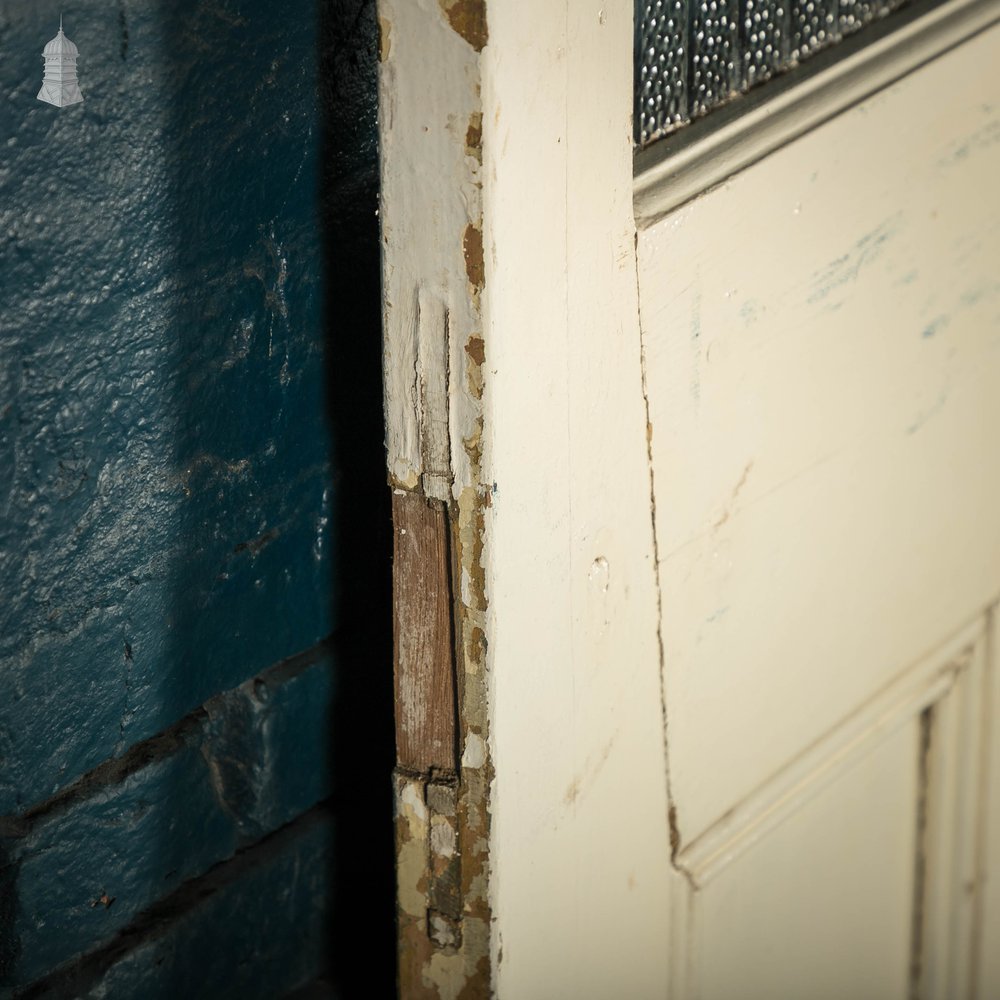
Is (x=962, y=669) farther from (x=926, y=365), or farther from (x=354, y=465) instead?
(x=354, y=465)

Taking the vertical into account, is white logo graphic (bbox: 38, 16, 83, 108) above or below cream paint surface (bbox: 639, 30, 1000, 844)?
above

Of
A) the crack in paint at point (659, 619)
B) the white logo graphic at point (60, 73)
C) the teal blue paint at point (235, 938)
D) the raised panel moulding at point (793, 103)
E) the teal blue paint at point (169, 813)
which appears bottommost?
the teal blue paint at point (235, 938)

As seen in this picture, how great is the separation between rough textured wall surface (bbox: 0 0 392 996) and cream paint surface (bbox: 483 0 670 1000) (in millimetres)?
410

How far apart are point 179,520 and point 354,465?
23cm

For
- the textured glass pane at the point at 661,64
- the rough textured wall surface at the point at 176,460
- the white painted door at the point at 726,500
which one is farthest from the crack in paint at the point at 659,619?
the rough textured wall surface at the point at 176,460

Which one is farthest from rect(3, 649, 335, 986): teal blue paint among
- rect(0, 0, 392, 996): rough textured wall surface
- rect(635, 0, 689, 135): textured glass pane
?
rect(635, 0, 689, 135): textured glass pane

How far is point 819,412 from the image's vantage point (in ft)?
3.00

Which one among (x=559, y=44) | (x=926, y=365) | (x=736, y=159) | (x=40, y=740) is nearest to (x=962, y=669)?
(x=926, y=365)

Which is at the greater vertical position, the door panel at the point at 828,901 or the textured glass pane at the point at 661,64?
the textured glass pane at the point at 661,64

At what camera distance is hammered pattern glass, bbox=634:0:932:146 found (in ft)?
2.66

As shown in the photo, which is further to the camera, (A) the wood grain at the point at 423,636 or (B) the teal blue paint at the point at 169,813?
(B) the teal blue paint at the point at 169,813

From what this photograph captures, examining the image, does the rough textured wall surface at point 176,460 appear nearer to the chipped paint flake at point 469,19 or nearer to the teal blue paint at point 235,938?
the teal blue paint at point 235,938

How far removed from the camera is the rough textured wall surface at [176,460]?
2.90 ft

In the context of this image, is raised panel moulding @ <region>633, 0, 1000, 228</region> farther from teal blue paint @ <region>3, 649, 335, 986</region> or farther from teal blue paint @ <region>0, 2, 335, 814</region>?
teal blue paint @ <region>3, 649, 335, 986</region>
